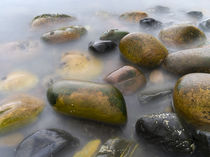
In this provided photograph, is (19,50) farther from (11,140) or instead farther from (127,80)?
(127,80)

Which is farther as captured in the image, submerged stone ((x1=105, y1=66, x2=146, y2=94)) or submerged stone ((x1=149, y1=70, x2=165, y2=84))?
submerged stone ((x1=149, y1=70, x2=165, y2=84))

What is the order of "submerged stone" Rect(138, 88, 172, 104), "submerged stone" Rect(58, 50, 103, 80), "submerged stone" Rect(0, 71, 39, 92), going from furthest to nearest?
1. "submerged stone" Rect(58, 50, 103, 80)
2. "submerged stone" Rect(0, 71, 39, 92)
3. "submerged stone" Rect(138, 88, 172, 104)

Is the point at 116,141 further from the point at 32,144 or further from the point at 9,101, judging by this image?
the point at 9,101

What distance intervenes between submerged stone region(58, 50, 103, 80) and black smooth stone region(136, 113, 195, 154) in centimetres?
99

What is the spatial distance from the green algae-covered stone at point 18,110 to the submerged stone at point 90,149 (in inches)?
24.0

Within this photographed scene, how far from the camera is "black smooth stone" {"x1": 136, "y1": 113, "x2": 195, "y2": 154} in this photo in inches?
57.9

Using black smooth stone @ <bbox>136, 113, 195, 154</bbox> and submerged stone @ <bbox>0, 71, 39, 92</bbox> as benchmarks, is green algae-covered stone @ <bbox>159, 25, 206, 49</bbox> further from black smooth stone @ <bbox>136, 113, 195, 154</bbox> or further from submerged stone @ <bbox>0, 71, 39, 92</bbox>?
submerged stone @ <bbox>0, 71, 39, 92</bbox>

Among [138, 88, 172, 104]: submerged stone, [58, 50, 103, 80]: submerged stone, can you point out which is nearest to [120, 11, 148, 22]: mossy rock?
[58, 50, 103, 80]: submerged stone

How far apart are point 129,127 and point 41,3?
12.9 ft

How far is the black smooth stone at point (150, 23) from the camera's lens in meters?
3.37

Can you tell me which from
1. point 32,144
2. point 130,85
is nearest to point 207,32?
point 130,85

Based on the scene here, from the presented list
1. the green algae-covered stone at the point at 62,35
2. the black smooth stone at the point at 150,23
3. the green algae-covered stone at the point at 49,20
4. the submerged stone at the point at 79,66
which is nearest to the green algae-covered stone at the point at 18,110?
the submerged stone at the point at 79,66

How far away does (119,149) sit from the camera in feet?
5.02

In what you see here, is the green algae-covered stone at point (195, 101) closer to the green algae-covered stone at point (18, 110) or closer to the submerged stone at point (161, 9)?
the green algae-covered stone at point (18, 110)
